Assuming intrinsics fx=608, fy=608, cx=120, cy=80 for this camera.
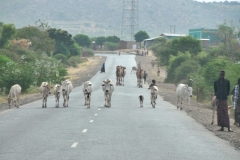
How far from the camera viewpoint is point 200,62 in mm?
80438

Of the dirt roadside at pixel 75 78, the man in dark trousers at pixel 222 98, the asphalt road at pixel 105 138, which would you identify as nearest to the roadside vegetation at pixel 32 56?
the dirt roadside at pixel 75 78

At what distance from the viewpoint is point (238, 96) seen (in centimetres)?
2161

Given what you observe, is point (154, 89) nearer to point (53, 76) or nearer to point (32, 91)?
point (32, 91)

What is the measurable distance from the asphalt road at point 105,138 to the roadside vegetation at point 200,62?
62.0ft

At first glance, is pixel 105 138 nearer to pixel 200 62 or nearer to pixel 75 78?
pixel 75 78

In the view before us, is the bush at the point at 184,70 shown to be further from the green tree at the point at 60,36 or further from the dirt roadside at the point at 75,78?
the green tree at the point at 60,36

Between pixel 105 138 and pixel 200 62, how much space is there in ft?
214

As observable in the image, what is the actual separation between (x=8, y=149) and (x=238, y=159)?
5274 millimetres

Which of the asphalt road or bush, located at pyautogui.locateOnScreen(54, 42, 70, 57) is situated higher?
bush, located at pyautogui.locateOnScreen(54, 42, 70, 57)

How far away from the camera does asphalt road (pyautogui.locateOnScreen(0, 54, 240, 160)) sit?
44.3ft

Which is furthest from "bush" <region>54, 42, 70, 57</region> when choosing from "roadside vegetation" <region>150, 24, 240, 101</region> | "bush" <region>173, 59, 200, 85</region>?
"bush" <region>173, 59, 200, 85</region>

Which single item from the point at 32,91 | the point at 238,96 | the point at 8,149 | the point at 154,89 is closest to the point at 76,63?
the point at 32,91

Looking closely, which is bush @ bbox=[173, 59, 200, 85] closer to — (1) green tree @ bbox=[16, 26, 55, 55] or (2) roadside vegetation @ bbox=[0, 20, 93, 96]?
(2) roadside vegetation @ bbox=[0, 20, 93, 96]

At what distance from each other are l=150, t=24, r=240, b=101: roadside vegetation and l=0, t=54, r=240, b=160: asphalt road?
1888cm
